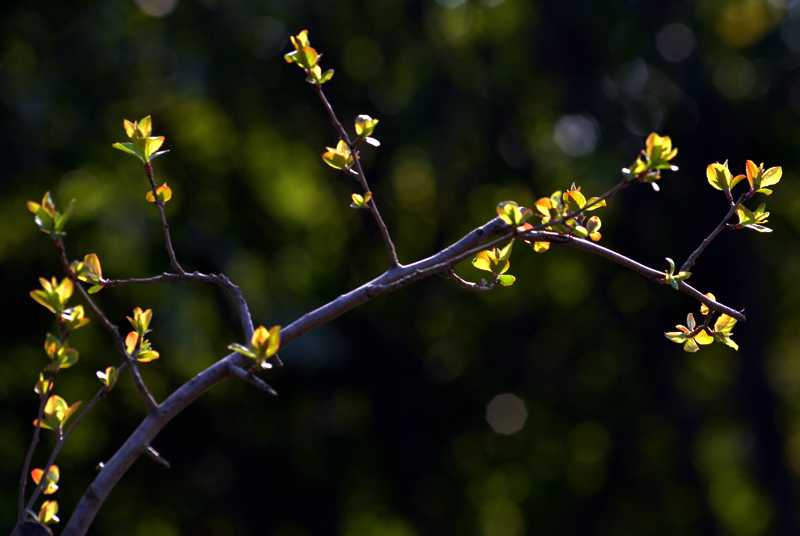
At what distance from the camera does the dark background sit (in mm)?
5605

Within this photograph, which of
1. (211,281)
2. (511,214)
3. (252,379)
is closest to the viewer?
(252,379)

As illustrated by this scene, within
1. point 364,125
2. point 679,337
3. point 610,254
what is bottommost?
point 679,337

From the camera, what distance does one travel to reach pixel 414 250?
7.51 meters

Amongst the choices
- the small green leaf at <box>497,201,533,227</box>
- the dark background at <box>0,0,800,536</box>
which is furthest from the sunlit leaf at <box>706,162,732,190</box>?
the dark background at <box>0,0,800,536</box>

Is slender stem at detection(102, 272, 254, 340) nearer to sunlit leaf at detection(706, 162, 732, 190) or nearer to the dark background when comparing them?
sunlit leaf at detection(706, 162, 732, 190)

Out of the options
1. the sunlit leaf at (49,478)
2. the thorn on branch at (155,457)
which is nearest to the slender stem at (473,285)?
the thorn on branch at (155,457)

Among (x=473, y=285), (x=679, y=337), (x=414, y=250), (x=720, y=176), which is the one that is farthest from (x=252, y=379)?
(x=414, y=250)

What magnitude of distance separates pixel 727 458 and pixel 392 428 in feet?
14.3

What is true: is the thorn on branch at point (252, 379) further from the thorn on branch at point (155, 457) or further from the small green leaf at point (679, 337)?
the small green leaf at point (679, 337)

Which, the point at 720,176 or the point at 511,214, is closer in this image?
the point at 511,214

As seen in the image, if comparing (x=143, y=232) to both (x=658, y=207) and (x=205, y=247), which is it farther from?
(x=658, y=207)

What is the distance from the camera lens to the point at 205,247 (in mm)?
5363

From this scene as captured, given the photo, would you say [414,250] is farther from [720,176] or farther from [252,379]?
[252,379]

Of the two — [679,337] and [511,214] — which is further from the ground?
[511,214]
